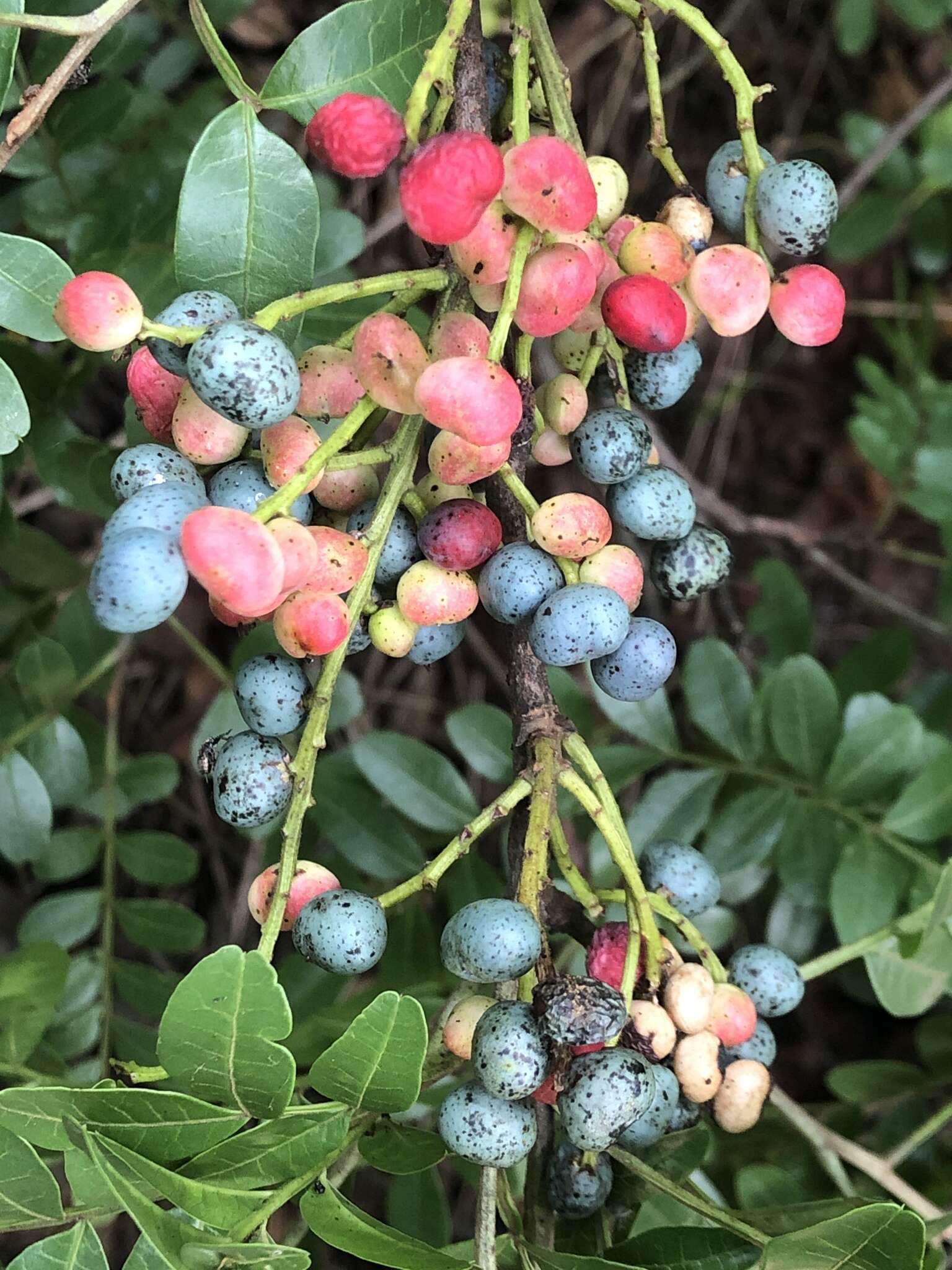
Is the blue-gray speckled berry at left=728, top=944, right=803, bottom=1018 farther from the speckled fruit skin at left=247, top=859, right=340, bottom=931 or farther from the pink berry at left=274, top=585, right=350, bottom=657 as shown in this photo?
the pink berry at left=274, top=585, right=350, bottom=657

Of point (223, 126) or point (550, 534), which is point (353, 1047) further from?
point (223, 126)

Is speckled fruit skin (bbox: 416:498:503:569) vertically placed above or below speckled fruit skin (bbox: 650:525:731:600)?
above

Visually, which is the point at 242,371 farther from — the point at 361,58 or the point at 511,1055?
the point at 511,1055

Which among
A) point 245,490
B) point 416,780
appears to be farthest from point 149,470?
point 416,780

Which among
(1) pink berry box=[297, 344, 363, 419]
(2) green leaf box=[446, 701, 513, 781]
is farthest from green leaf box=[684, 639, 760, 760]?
(1) pink berry box=[297, 344, 363, 419]

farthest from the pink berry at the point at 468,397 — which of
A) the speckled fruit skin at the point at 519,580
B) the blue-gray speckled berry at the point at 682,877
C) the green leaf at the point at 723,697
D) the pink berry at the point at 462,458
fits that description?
the green leaf at the point at 723,697
